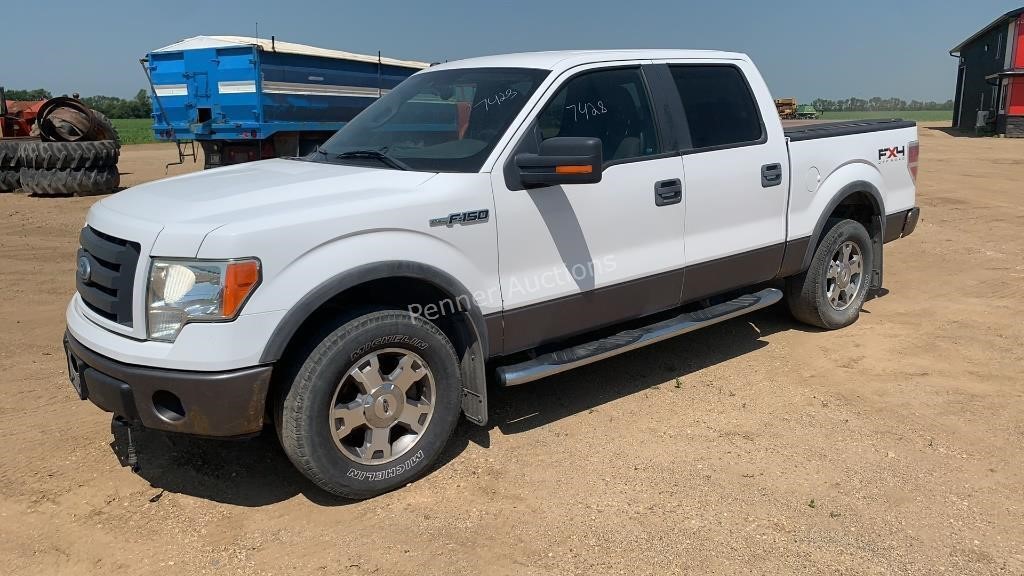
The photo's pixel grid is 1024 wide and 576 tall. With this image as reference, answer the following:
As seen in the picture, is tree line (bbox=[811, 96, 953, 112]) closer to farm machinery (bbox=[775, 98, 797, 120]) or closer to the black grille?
farm machinery (bbox=[775, 98, 797, 120])

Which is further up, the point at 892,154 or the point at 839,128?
the point at 839,128

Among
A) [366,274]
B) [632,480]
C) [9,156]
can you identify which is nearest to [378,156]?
[366,274]

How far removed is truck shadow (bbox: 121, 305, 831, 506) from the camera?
3.75m

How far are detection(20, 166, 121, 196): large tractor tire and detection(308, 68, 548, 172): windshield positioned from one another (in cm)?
1110

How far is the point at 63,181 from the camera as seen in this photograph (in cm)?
1357

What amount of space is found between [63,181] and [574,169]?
42.2 feet

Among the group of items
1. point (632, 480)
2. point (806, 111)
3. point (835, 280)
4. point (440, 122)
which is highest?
point (440, 122)

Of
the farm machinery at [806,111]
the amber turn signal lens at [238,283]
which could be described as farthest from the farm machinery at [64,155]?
the farm machinery at [806,111]

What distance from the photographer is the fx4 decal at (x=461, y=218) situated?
3.61 metres

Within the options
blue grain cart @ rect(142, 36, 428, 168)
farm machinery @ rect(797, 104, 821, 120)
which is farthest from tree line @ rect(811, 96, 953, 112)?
blue grain cart @ rect(142, 36, 428, 168)

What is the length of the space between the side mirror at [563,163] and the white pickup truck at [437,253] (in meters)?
0.01

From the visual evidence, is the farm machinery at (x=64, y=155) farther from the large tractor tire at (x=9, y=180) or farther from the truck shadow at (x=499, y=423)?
the truck shadow at (x=499, y=423)

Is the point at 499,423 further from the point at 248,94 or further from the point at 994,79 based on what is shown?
the point at 994,79

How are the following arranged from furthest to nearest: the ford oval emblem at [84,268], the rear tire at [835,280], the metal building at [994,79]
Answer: the metal building at [994,79], the rear tire at [835,280], the ford oval emblem at [84,268]
